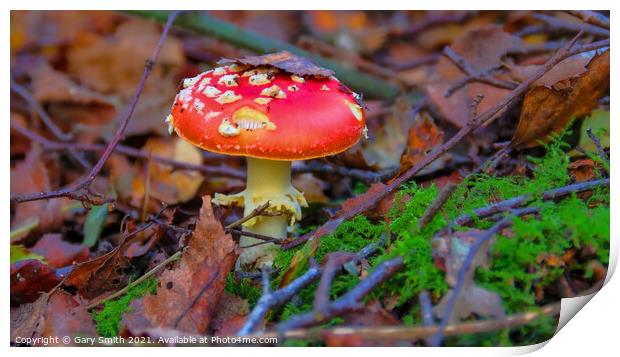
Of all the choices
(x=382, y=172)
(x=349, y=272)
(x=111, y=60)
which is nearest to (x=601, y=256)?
(x=349, y=272)

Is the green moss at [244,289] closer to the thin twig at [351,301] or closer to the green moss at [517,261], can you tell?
the green moss at [517,261]

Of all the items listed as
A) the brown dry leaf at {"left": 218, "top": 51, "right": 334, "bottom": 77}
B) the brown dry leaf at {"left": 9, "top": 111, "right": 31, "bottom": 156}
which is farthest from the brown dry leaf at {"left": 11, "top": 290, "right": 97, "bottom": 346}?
the brown dry leaf at {"left": 9, "top": 111, "right": 31, "bottom": 156}

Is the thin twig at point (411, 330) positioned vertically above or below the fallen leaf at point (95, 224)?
above

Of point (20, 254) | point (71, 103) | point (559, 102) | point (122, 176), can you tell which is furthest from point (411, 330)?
point (71, 103)

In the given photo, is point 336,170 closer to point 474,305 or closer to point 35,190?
point 474,305

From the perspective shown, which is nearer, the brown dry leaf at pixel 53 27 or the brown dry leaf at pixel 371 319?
the brown dry leaf at pixel 371 319

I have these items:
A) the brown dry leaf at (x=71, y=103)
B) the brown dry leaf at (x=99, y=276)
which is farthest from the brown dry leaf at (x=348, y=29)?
the brown dry leaf at (x=99, y=276)

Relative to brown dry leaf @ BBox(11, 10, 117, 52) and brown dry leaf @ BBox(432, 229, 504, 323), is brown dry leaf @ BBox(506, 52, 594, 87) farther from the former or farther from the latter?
brown dry leaf @ BBox(11, 10, 117, 52)
